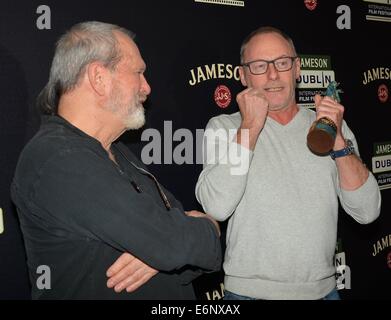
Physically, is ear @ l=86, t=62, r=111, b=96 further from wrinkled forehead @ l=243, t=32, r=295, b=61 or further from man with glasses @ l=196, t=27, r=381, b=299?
wrinkled forehead @ l=243, t=32, r=295, b=61

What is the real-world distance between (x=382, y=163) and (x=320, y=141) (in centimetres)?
183

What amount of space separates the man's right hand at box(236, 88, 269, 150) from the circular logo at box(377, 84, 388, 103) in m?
1.90

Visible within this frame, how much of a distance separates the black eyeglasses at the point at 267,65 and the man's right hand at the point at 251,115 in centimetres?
10

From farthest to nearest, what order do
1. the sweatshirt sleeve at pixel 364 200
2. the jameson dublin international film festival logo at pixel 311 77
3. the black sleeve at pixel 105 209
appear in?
1. the jameson dublin international film festival logo at pixel 311 77
2. the sweatshirt sleeve at pixel 364 200
3. the black sleeve at pixel 105 209

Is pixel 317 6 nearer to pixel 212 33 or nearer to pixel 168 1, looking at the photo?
pixel 212 33

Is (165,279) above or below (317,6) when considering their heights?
below

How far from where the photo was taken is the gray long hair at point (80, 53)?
1.31 m

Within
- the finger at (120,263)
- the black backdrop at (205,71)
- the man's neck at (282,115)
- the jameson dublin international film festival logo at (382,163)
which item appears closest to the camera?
the finger at (120,263)

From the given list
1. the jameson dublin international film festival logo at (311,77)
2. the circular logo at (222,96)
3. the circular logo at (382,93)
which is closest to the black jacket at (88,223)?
the circular logo at (222,96)

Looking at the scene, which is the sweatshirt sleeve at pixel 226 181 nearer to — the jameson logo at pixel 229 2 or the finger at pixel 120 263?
the finger at pixel 120 263

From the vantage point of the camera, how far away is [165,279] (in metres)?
1.33

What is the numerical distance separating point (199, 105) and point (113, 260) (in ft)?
4.31

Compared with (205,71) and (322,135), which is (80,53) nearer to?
(322,135)

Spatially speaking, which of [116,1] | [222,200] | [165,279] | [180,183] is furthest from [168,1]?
[165,279]
